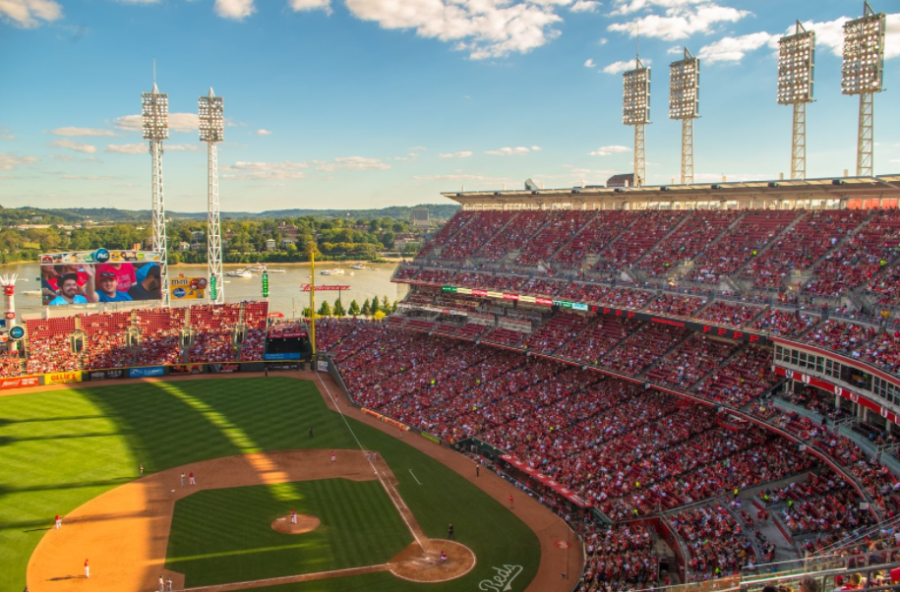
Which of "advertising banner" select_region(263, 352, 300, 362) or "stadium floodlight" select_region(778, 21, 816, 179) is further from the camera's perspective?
"advertising banner" select_region(263, 352, 300, 362)

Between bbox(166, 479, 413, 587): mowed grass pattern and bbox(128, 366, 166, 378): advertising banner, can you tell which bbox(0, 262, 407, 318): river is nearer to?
bbox(128, 366, 166, 378): advertising banner

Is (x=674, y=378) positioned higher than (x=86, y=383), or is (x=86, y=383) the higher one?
(x=674, y=378)

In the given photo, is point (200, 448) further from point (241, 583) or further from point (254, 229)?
point (254, 229)

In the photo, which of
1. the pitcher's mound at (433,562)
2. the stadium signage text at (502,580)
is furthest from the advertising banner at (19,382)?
the stadium signage text at (502,580)

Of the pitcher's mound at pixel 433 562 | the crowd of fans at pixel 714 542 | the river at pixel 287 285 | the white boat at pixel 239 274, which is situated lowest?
the pitcher's mound at pixel 433 562

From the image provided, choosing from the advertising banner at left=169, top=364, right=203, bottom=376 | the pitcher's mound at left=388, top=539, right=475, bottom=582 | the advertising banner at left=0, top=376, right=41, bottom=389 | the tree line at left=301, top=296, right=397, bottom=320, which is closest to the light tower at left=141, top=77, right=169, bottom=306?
the advertising banner at left=169, top=364, right=203, bottom=376

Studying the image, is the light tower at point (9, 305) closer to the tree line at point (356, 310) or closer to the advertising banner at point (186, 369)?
the advertising banner at point (186, 369)

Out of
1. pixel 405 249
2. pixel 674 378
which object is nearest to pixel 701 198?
pixel 674 378
